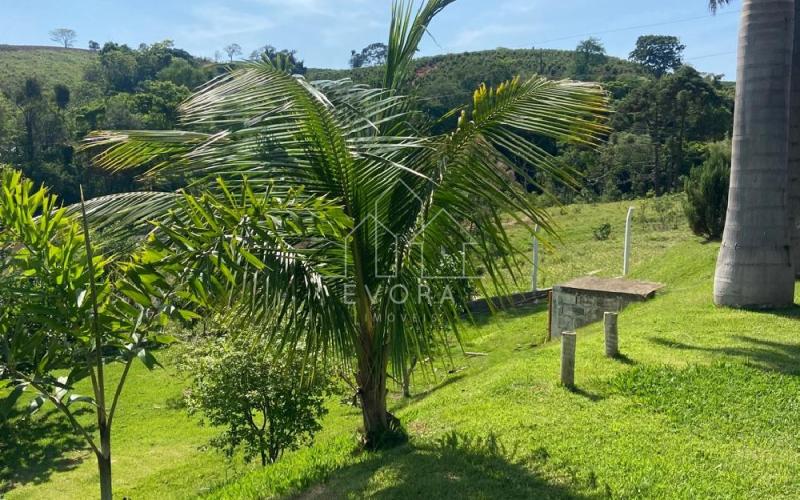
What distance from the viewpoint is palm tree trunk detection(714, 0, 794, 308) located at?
26.0 ft

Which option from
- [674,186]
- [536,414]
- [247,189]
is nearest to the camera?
[247,189]

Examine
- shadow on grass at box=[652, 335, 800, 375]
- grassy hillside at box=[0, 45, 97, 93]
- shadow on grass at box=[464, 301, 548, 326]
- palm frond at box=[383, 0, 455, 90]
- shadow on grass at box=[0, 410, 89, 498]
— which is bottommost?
shadow on grass at box=[0, 410, 89, 498]

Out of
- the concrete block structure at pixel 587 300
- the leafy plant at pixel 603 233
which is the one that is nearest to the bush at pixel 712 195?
the leafy plant at pixel 603 233

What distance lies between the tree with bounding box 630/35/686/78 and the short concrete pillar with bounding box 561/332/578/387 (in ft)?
233

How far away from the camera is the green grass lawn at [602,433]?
416 centimetres

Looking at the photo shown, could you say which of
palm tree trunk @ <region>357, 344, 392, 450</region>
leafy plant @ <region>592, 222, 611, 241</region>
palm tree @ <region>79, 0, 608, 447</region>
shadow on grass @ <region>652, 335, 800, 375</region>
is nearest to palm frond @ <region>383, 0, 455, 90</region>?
palm tree @ <region>79, 0, 608, 447</region>

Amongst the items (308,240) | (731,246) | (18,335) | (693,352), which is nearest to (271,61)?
(308,240)

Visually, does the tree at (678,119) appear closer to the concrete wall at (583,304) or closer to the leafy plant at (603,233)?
the leafy plant at (603,233)

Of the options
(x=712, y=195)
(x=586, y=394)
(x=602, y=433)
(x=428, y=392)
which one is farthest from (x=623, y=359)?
(x=712, y=195)

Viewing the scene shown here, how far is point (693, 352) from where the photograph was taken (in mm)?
6809

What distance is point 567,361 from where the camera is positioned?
6145 millimetres

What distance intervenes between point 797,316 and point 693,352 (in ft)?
6.45

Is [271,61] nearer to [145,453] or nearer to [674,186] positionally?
[145,453]

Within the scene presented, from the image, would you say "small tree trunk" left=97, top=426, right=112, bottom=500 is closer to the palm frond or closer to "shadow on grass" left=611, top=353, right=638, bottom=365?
the palm frond
